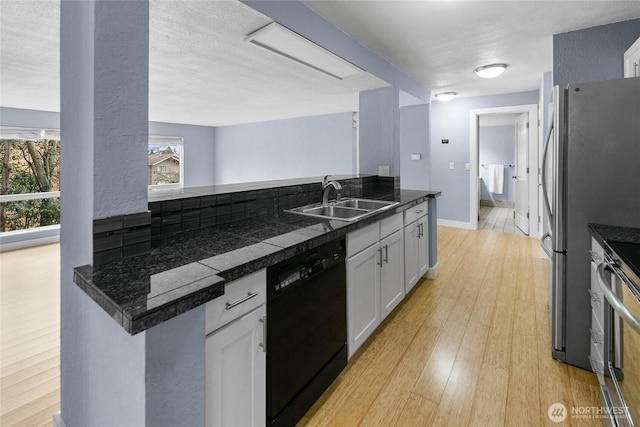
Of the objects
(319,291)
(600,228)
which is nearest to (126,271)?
(319,291)

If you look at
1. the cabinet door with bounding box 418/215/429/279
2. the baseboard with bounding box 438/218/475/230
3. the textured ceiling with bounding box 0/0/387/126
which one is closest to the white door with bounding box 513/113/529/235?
the baseboard with bounding box 438/218/475/230

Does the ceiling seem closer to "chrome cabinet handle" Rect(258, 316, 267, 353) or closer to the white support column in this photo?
the white support column

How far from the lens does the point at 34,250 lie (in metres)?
4.95

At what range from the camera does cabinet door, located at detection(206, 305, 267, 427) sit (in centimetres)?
105

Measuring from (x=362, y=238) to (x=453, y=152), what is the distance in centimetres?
466

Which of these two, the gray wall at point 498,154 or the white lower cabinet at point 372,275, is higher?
the gray wall at point 498,154

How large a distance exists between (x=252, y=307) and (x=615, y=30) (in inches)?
142

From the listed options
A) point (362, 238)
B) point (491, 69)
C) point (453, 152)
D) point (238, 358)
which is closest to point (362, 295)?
point (362, 238)

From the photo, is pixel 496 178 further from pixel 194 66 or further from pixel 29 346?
pixel 29 346

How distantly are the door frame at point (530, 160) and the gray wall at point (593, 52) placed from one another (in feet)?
7.43

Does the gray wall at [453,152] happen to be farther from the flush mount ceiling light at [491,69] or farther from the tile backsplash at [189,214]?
the tile backsplash at [189,214]

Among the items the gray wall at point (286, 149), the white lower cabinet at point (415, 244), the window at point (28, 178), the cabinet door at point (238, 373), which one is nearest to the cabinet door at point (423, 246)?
the white lower cabinet at point (415, 244)

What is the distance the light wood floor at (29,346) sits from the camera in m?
1.65

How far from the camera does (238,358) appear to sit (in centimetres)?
113
